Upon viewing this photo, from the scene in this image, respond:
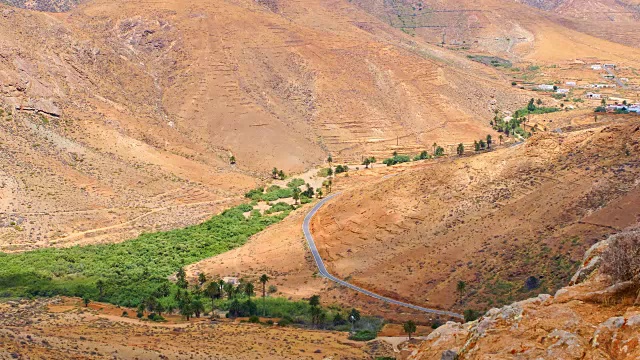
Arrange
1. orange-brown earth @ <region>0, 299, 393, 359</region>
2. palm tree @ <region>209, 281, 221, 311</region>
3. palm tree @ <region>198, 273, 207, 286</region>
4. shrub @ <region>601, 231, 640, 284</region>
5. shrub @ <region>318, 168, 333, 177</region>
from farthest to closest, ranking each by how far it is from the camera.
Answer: shrub @ <region>318, 168, 333, 177</region> → palm tree @ <region>198, 273, 207, 286</region> → palm tree @ <region>209, 281, 221, 311</region> → orange-brown earth @ <region>0, 299, 393, 359</region> → shrub @ <region>601, 231, 640, 284</region>

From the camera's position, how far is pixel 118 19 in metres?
112

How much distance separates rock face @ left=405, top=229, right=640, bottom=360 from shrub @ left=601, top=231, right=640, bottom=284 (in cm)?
28

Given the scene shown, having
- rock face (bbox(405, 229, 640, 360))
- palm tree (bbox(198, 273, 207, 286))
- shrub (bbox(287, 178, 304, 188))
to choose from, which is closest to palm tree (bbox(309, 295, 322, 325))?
palm tree (bbox(198, 273, 207, 286))

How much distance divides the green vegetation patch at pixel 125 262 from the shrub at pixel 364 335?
52.4 feet

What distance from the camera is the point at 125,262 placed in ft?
200

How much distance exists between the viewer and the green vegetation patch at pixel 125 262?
52.7m

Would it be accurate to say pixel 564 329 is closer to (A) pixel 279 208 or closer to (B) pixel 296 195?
(A) pixel 279 208

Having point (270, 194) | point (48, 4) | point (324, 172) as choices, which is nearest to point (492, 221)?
point (270, 194)

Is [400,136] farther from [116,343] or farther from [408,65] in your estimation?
[116,343]

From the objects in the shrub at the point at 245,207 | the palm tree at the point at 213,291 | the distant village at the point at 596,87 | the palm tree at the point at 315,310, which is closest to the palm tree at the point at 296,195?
the shrub at the point at 245,207

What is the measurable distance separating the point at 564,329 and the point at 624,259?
2.65 metres

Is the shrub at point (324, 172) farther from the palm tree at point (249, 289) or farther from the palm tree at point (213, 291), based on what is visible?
the palm tree at point (249, 289)

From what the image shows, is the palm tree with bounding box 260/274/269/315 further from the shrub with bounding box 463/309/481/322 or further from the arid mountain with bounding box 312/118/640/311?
the shrub with bounding box 463/309/481/322

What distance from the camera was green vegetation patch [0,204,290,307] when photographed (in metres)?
52.7
